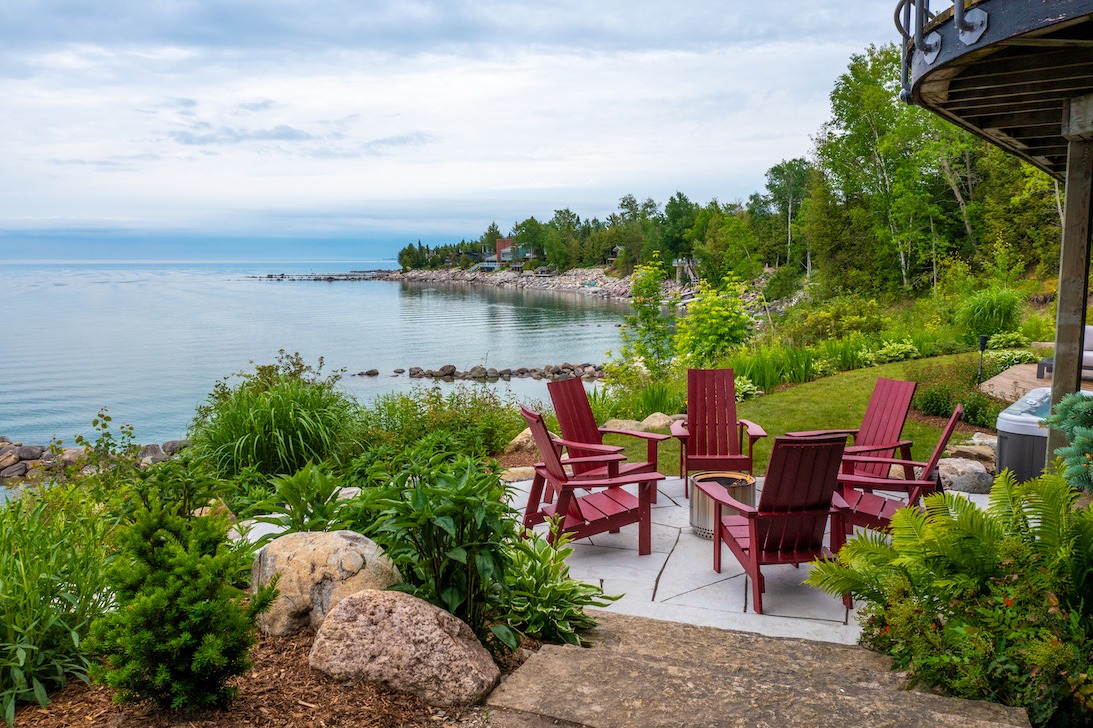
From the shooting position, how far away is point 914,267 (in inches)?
1344

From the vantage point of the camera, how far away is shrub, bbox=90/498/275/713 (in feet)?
7.21

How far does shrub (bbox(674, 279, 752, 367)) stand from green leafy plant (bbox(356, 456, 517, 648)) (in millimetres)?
10153

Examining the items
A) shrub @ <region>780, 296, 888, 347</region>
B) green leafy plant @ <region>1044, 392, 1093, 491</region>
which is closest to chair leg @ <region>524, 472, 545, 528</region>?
green leafy plant @ <region>1044, 392, 1093, 491</region>

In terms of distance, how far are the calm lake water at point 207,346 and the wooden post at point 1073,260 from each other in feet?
22.1

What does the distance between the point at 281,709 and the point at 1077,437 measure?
429 cm

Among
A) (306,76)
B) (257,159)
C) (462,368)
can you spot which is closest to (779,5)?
(462,368)

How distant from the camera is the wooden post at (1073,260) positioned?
15.4 ft

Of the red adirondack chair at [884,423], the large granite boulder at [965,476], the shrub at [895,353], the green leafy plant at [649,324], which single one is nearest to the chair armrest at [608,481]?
the red adirondack chair at [884,423]

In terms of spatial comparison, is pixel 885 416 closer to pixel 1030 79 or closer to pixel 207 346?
pixel 1030 79

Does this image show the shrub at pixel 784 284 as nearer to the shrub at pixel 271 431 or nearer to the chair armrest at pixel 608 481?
the shrub at pixel 271 431

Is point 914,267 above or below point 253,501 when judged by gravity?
above

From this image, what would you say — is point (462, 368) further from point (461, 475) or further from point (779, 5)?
point (461, 475)

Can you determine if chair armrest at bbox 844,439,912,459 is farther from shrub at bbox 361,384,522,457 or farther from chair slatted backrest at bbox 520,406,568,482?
shrub at bbox 361,384,522,457

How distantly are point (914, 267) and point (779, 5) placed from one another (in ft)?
87.5
